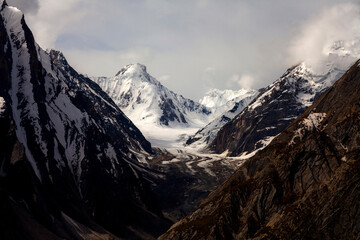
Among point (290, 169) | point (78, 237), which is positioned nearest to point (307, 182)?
point (290, 169)

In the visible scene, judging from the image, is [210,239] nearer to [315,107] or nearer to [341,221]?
[341,221]

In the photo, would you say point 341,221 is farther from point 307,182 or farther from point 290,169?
point 290,169

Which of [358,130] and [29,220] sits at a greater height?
[29,220]

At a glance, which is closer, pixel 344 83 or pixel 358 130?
pixel 358 130

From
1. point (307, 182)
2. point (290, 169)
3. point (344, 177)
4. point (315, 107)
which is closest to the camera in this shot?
point (344, 177)

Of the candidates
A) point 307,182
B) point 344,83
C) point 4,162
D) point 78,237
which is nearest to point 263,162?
point 307,182

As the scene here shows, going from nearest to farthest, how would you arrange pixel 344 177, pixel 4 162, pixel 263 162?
pixel 344 177 < pixel 263 162 < pixel 4 162

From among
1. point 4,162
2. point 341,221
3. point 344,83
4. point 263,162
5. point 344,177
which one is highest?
point 4,162
